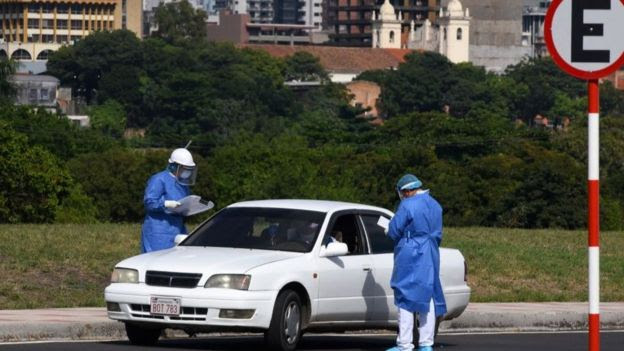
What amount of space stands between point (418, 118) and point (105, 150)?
1151 inches

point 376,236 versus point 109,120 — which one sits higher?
point 376,236

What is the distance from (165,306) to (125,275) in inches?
23.2

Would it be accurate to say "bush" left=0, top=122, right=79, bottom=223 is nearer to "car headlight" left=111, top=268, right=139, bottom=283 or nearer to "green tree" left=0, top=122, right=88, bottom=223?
"green tree" left=0, top=122, right=88, bottom=223

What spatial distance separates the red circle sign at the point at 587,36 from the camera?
1148 centimetres

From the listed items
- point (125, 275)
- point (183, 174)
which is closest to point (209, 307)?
point (125, 275)

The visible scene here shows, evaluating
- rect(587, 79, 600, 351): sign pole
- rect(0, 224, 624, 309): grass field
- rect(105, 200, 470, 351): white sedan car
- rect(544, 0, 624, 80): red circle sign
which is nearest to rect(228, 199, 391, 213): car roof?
rect(105, 200, 470, 351): white sedan car

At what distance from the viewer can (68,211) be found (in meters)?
78.1

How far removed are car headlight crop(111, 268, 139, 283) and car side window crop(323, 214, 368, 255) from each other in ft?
6.38

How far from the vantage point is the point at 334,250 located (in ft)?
55.3

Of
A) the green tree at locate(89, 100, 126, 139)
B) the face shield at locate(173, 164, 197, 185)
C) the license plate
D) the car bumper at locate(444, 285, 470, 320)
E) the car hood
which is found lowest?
the green tree at locate(89, 100, 126, 139)

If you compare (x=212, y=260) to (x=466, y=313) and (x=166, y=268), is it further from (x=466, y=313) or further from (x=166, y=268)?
(x=466, y=313)

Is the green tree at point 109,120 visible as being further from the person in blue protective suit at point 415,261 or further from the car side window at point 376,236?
the person in blue protective suit at point 415,261

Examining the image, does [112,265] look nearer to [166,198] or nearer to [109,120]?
[166,198]

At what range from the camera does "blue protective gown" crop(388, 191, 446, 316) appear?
613 inches
